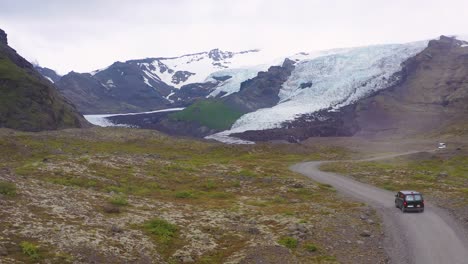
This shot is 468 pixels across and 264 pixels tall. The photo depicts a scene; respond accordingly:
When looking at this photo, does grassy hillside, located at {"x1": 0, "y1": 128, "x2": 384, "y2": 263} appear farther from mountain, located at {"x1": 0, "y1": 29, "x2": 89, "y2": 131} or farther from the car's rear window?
mountain, located at {"x1": 0, "y1": 29, "x2": 89, "y2": 131}

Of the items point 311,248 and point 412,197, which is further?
point 412,197

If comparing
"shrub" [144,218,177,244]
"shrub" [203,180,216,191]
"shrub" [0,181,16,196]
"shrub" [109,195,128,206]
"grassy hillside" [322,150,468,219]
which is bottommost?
"grassy hillside" [322,150,468,219]

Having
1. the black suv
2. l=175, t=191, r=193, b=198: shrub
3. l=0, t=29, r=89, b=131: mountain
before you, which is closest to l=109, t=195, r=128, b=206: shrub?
l=175, t=191, r=193, b=198: shrub

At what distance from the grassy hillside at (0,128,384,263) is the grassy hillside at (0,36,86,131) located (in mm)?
100395

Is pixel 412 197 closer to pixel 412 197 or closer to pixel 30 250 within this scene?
pixel 412 197

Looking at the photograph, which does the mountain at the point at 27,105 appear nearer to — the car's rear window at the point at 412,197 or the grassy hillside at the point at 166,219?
the grassy hillside at the point at 166,219

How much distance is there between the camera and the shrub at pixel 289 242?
30945mm

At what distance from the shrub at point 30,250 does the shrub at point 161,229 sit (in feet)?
27.4

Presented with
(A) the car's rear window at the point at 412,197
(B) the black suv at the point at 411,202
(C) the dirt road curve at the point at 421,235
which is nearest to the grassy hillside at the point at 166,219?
(C) the dirt road curve at the point at 421,235

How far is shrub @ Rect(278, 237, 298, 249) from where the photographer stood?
30.9m

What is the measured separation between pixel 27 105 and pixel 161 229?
15375cm

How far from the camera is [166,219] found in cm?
3431

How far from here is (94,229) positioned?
28156 millimetres

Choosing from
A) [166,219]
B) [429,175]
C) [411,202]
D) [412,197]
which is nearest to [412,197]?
[412,197]
